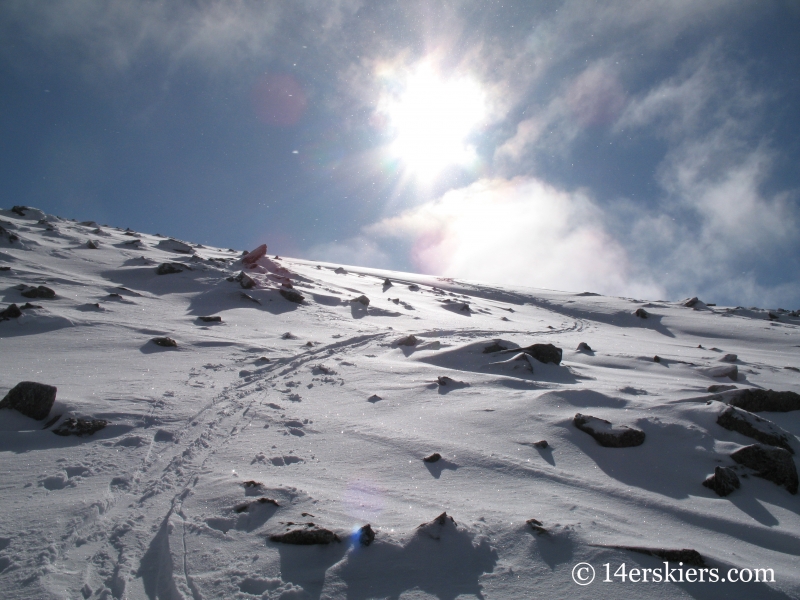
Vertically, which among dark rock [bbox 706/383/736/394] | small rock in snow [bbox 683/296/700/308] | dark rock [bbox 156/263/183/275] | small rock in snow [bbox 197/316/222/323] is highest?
small rock in snow [bbox 683/296/700/308]

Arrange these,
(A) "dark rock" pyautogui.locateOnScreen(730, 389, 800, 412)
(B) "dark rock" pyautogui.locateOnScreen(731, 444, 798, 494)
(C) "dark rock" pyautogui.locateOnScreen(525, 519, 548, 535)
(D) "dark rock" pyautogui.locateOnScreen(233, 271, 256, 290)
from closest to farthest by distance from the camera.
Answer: (C) "dark rock" pyautogui.locateOnScreen(525, 519, 548, 535) < (B) "dark rock" pyautogui.locateOnScreen(731, 444, 798, 494) < (A) "dark rock" pyautogui.locateOnScreen(730, 389, 800, 412) < (D) "dark rock" pyautogui.locateOnScreen(233, 271, 256, 290)

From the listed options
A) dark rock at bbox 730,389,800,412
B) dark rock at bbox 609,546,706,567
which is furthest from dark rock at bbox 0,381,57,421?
dark rock at bbox 730,389,800,412

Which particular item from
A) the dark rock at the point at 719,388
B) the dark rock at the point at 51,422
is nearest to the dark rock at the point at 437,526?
the dark rock at the point at 51,422

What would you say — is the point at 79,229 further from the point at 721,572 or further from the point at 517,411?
the point at 721,572

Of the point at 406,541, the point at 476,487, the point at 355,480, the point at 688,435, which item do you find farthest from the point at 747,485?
the point at 355,480

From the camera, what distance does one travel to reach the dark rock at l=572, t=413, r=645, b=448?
5.23m

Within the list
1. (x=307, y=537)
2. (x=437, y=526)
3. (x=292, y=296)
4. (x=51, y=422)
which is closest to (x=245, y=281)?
(x=292, y=296)

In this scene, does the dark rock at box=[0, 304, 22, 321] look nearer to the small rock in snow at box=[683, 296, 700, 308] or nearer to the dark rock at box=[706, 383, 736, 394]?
the dark rock at box=[706, 383, 736, 394]

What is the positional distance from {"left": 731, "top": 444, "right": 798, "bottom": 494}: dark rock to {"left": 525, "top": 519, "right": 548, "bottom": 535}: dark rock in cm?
320

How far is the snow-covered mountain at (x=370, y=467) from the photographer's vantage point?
10.3ft

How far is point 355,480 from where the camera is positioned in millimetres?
4418

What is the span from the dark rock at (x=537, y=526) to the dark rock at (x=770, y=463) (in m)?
3.20

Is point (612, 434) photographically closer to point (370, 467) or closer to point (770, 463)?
point (770, 463)

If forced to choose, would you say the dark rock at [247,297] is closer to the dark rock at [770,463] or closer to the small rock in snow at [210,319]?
the small rock in snow at [210,319]
